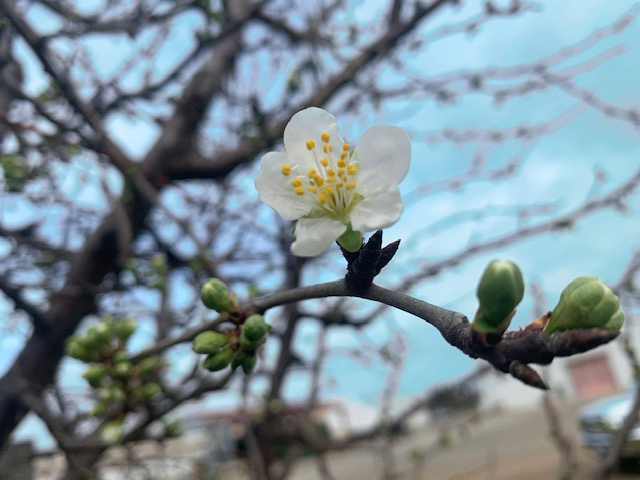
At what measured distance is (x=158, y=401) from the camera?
2.16 meters

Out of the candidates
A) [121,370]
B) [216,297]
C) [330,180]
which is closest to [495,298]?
[330,180]

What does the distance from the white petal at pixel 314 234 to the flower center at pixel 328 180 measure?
0.04 m

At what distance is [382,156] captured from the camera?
928 millimetres

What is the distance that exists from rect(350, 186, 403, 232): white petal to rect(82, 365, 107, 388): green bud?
4.00ft

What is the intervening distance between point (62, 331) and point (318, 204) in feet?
7.80

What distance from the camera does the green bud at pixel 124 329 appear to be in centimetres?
184

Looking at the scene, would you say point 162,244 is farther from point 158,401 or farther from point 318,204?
point 318,204

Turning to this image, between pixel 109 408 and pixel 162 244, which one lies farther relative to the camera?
pixel 162 244

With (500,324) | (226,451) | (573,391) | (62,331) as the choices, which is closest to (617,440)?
(500,324)

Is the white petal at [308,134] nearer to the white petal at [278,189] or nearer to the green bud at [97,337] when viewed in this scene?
the white petal at [278,189]

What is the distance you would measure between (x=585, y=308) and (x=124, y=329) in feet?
5.05

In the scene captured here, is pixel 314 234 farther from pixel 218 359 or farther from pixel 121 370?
pixel 121 370

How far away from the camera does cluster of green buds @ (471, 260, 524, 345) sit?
683 millimetres

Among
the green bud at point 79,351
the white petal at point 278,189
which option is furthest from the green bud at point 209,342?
the green bud at point 79,351
